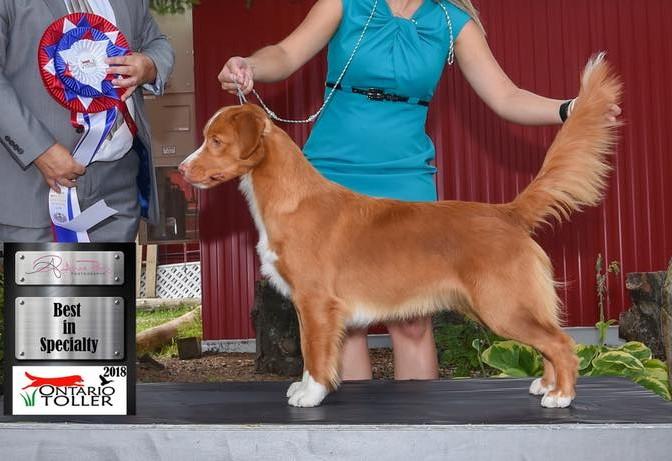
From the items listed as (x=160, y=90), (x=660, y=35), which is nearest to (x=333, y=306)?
(x=160, y=90)

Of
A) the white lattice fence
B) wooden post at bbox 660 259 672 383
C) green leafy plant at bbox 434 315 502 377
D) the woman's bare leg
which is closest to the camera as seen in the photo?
wooden post at bbox 660 259 672 383

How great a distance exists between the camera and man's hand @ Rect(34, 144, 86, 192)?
2521 mm

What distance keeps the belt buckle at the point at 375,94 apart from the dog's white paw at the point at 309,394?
40.1 inches

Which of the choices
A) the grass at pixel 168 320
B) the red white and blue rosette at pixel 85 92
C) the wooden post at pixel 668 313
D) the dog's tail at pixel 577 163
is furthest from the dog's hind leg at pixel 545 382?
the grass at pixel 168 320

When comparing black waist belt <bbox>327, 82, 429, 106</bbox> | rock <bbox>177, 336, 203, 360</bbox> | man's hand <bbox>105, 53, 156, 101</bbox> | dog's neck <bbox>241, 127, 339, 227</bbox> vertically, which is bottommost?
rock <bbox>177, 336, 203, 360</bbox>

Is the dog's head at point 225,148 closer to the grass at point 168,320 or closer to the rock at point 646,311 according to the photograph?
the rock at point 646,311

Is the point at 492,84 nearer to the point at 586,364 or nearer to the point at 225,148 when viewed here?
the point at 225,148

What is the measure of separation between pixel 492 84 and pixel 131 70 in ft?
4.01

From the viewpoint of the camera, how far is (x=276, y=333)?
6.73 meters

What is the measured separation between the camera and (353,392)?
2.58 m

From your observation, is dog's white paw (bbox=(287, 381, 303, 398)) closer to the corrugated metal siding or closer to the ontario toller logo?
the ontario toller logo

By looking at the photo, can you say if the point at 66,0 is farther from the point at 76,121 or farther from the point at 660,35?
the point at 660,35

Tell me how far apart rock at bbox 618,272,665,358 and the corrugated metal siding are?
1.12 meters
